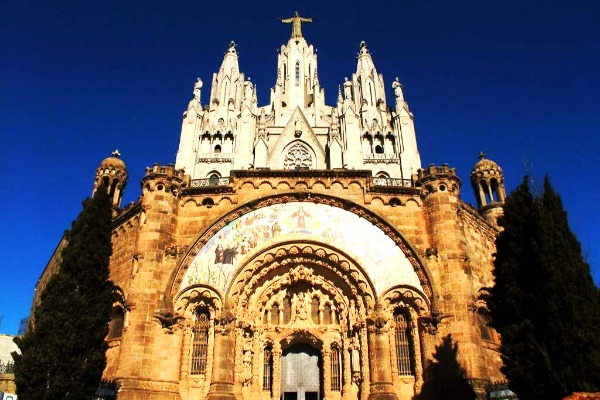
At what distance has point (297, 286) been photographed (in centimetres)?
2138

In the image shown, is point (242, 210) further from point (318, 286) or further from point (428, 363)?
point (428, 363)

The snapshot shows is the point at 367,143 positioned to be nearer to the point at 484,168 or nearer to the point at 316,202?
the point at 484,168

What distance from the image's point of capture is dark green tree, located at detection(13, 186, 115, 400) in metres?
14.6

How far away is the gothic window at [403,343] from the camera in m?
18.8

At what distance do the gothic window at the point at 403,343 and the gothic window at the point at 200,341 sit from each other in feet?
26.8

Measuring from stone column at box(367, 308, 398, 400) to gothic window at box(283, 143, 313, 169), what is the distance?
81.6 feet

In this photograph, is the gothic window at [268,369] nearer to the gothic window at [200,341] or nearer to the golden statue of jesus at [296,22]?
the gothic window at [200,341]

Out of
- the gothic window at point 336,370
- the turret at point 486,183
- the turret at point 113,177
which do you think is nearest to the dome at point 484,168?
the turret at point 486,183

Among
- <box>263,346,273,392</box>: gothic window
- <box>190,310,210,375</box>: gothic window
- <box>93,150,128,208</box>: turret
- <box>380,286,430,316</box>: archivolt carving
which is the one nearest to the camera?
<box>190,310,210,375</box>: gothic window

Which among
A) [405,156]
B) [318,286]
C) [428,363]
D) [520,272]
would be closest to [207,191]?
[318,286]

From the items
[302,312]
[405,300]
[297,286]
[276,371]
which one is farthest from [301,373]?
[405,300]

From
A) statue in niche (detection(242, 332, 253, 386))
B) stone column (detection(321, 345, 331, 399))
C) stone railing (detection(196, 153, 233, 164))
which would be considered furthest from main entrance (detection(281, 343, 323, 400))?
stone railing (detection(196, 153, 233, 164))

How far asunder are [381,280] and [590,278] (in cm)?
843

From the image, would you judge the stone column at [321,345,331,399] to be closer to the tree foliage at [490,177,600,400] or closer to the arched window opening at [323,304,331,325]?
the arched window opening at [323,304,331,325]
